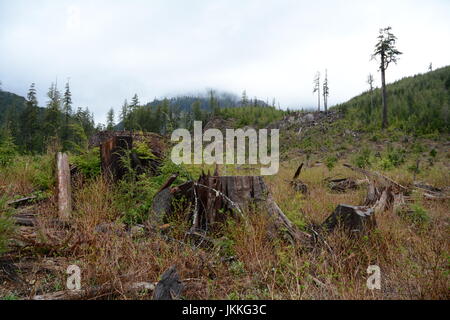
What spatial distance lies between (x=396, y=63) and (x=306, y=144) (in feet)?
39.0

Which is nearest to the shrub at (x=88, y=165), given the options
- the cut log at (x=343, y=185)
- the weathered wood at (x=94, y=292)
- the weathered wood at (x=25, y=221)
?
the weathered wood at (x=25, y=221)

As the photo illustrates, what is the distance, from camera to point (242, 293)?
2.41m

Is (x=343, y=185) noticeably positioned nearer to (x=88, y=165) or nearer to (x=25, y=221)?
(x=88, y=165)

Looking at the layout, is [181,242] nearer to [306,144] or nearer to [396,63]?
[306,144]

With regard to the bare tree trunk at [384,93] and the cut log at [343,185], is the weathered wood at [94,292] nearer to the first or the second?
the cut log at [343,185]

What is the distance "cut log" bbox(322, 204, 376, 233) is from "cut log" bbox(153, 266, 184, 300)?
2.18 metres

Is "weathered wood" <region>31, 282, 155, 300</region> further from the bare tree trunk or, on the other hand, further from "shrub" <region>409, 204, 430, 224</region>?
the bare tree trunk

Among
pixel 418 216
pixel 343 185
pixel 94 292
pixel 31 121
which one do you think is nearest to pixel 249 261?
pixel 94 292

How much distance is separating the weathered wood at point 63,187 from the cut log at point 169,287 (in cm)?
257

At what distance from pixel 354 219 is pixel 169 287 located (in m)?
2.52

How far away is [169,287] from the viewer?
2.20m
